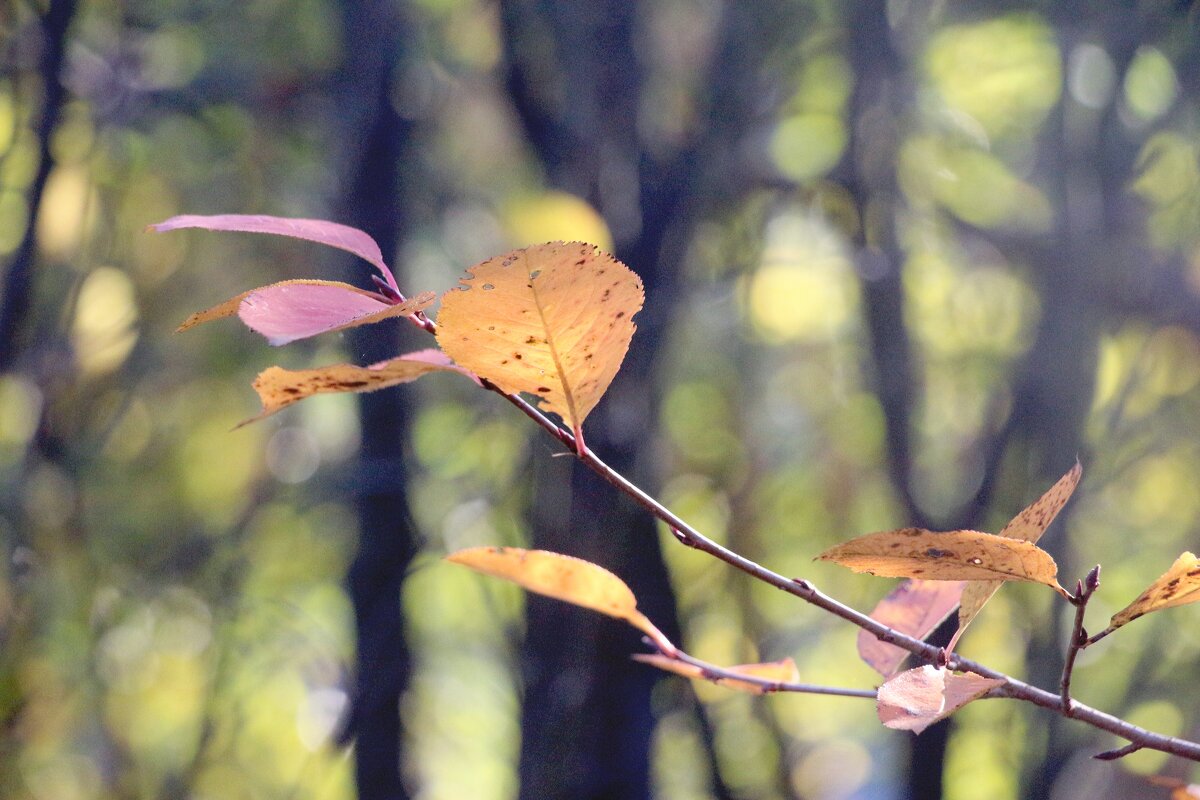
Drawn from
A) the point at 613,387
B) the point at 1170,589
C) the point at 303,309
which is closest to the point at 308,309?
the point at 303,309

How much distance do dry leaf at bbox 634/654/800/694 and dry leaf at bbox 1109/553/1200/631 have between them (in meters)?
0.11

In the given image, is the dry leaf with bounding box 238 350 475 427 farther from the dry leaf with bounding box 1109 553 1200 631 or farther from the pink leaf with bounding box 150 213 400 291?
the dry leaf with bounding box 1109 553 1200 631

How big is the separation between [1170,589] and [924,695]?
0.07m

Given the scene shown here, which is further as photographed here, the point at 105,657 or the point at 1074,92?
the point at 105,657

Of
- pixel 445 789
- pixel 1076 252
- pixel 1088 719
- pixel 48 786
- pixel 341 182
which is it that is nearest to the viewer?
pixel 1088 719

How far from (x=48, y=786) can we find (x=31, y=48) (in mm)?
1275

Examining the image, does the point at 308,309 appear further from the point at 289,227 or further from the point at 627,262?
the point at 627,262

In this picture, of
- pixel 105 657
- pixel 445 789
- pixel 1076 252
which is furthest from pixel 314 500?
pixel 1076 252

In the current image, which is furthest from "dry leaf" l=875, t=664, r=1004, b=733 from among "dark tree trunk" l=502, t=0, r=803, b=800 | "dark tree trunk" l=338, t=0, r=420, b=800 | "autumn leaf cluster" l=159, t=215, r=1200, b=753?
"dark tree trunk" l=338, t=0, r=420, b=800

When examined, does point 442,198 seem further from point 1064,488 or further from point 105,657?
point 1064,488

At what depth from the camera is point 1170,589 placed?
22 centimetres

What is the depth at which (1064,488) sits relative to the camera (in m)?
0.23

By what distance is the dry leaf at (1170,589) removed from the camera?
217 millimetres

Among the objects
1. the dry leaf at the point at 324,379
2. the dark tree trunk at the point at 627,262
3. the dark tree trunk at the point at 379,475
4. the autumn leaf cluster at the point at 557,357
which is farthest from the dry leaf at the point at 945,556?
the dark tree trunk at the point at 379,475
